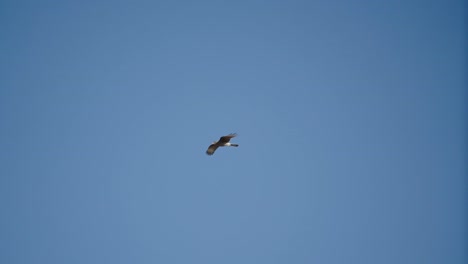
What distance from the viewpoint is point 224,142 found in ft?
203
